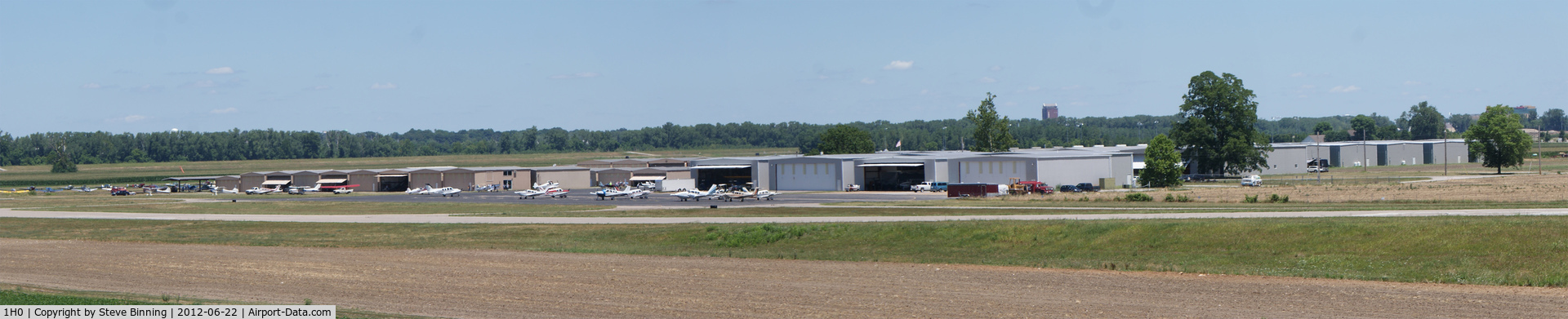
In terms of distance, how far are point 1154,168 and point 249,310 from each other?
259ft

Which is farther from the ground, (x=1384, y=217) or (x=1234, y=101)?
(x=1234, y=101)

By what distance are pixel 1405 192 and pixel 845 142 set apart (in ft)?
376

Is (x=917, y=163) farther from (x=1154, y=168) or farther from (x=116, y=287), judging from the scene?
(x=116, y=287)

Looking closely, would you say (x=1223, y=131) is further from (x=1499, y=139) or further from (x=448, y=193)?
(x=448, y=193)

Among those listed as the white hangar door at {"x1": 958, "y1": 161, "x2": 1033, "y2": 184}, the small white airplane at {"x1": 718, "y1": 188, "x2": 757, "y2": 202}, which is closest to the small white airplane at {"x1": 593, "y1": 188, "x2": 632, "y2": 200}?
the small white airplane at {"x1": 718, "y1": 188, "x2": 757, "y2": 202}

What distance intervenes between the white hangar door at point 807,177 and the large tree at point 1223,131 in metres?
35.0

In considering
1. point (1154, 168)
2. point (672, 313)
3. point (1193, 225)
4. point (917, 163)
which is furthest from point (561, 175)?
point (672, 313)

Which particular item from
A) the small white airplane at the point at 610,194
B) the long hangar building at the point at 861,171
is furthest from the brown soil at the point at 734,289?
the long hangar building at the point at 861,171

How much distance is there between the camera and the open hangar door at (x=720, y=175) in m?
110

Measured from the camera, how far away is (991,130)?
449 ft

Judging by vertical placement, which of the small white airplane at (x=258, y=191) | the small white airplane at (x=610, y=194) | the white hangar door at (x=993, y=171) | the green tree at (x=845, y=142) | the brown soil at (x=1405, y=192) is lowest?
the brown soil at (x=1405, y=192)

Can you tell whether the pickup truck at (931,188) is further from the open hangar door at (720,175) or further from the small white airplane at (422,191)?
the small white airplane at (422,191)

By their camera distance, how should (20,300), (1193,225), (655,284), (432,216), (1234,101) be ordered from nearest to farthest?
1. (20,300)
2. (655,284)
3. (1193,225)
4. (432,216)
5. (1234,101)

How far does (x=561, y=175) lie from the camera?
415 feet
